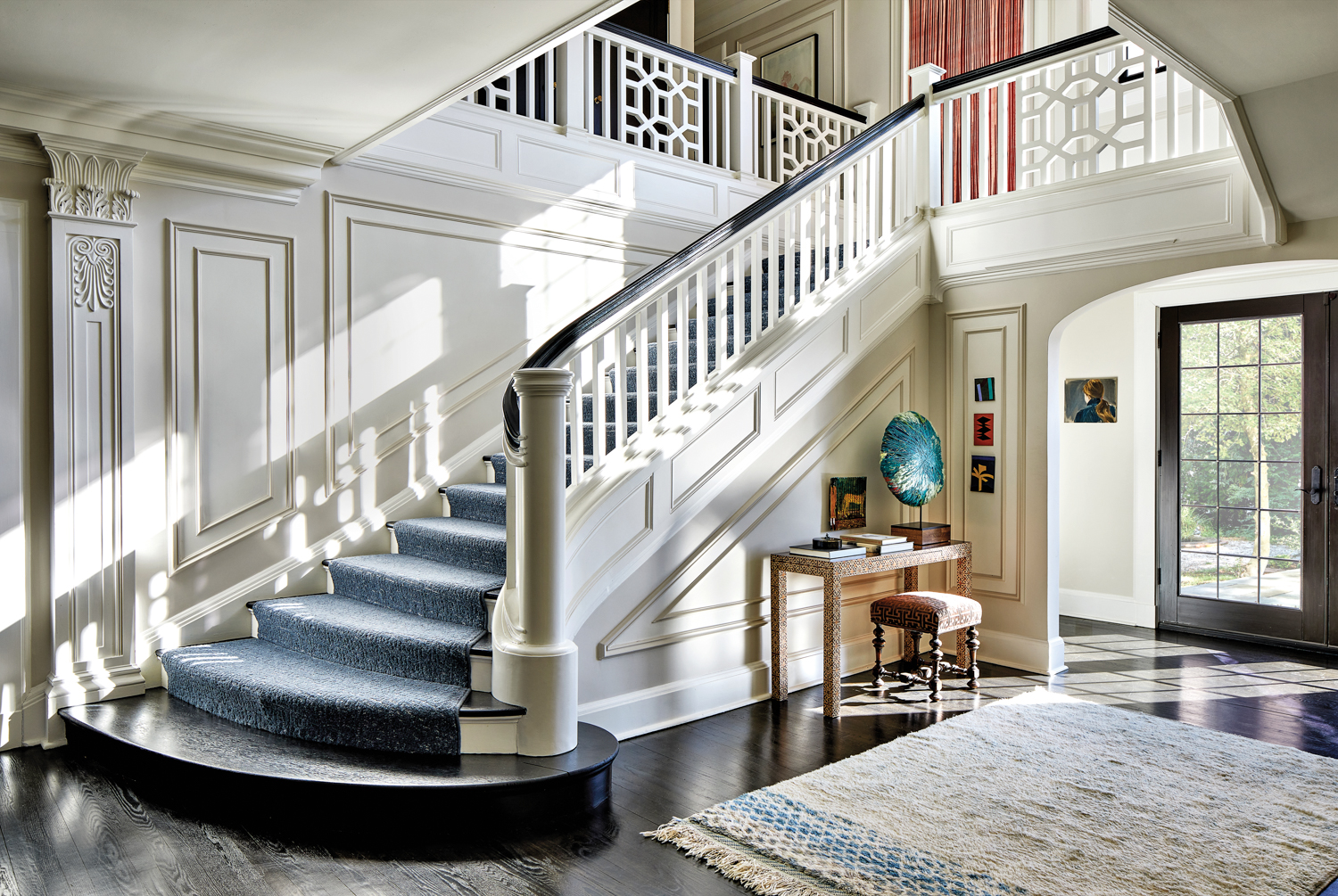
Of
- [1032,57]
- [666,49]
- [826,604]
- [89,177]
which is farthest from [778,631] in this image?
[666,49]

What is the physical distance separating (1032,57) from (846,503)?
8.67 feet

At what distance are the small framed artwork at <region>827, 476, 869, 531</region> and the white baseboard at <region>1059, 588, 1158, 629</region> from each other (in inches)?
102

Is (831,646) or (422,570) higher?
(422,570)

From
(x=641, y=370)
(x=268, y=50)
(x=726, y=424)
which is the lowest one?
(x=726, y=424)

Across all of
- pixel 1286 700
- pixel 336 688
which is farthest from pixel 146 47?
pixel 1286 700

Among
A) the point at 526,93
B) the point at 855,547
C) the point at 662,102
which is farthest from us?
the point at 662,102

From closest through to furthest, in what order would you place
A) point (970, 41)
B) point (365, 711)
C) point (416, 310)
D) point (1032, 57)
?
point (365, 711), point (416, 310), point (1032, 57), point (970, 41)

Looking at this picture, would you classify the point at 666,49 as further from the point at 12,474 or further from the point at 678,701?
the point at 12,474

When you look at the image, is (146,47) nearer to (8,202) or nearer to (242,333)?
(8,202)

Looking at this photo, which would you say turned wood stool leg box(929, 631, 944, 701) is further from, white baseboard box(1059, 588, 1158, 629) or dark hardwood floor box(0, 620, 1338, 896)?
white baseboard box(1059, 588, 1158, 629)

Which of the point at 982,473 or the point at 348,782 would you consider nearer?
the point at 348,782

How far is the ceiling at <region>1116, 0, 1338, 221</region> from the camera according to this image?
2941mm

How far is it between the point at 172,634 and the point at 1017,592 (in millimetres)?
4318

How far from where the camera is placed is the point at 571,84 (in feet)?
17.4
